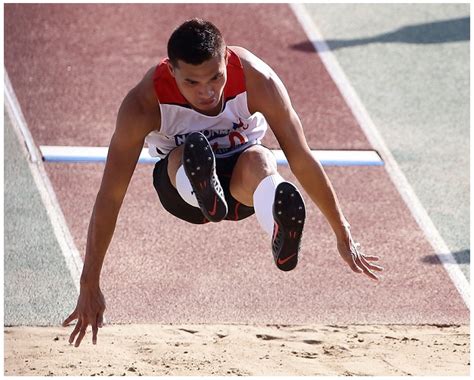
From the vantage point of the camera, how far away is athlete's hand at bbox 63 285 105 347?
15.1ft

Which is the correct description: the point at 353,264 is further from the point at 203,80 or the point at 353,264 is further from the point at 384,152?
the point at 384,152

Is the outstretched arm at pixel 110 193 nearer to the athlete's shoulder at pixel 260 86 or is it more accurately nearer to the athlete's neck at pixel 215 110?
the athlete's neck at pixel 215 110

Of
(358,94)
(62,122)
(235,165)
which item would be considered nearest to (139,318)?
(235,165)

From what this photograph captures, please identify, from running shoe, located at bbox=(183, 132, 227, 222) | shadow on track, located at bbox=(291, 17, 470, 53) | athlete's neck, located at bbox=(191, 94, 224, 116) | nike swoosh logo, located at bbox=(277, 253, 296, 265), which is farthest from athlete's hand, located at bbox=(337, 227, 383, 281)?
shadow on track, located at bbox=(291, 17, 470, 53)

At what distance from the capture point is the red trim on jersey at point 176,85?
188 inches

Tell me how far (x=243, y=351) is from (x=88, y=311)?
5.26 feet

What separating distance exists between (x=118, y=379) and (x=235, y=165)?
142 cm

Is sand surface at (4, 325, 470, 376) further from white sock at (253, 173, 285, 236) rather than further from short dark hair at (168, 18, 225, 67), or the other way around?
short dark hair at (168, 18, 225, 67)

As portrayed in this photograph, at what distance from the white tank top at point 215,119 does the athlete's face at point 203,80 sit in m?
0.17

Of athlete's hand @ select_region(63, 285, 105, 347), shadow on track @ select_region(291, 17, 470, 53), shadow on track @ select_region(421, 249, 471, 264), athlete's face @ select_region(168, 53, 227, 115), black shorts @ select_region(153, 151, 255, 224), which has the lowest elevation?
athlete's hand @ select_region(63, 285, 105, 347)

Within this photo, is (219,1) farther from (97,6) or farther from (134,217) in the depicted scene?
(134,217)

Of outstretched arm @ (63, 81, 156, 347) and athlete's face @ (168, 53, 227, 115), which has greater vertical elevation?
athlete's face @ (168, 53, 227, 115)

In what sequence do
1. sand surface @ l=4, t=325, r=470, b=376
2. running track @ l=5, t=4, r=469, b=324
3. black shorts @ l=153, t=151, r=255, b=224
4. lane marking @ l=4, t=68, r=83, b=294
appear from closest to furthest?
black shorts @ l=153, t=151, r=255, b=224 < sand surface @ l=4, t=325, r=470, b=376 < running track @ l=5, t=4, r=469, b=324 < lane marking @ l=4, t=68, r=83, b=294

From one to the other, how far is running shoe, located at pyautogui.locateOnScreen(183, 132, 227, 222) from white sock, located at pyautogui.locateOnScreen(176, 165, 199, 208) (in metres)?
0.17
